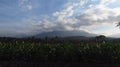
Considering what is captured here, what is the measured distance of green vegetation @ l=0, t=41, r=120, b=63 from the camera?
10.7 metres

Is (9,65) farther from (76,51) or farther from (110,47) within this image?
(110,47)

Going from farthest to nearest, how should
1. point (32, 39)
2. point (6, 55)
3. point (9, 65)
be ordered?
point (32, 39) < point (6, 55) < point (9, 65)

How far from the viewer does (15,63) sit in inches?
413

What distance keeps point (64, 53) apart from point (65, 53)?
0.04 metres

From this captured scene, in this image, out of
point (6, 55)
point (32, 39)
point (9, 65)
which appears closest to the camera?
point (9, 65)

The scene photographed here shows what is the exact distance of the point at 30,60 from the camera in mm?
11023

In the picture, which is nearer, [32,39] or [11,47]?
[11,47]

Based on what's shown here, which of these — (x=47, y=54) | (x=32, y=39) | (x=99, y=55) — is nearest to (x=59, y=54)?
(x=47, y=54)

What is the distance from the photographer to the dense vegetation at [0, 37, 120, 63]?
10742 mm

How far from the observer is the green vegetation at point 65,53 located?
1074cm

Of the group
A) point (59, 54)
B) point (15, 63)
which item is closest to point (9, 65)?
point (15, 63)

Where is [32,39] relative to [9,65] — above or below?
above

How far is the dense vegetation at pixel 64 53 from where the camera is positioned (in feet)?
35.2

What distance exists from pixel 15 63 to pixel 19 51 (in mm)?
860
